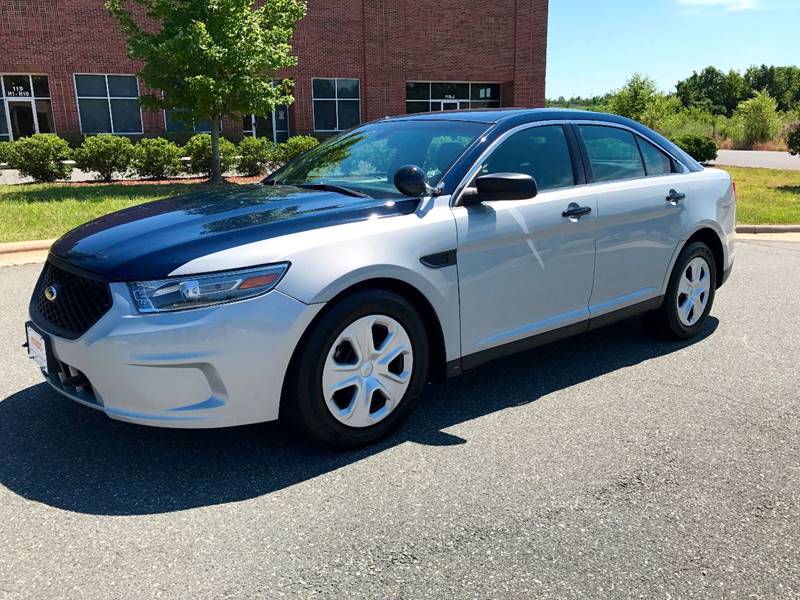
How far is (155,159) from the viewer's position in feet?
61.7

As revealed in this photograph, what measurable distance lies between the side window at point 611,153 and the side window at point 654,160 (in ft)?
0.24

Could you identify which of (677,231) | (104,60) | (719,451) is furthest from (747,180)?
(104,60)

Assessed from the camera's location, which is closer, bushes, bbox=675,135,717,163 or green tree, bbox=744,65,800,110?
bushes, bbox=675,135,717,163

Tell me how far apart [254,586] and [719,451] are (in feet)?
8.07

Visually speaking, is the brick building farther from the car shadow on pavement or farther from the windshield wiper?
the car shadow on pavement

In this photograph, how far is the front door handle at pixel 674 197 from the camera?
5117 millimetres

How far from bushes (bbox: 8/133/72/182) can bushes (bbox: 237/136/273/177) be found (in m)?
4.56

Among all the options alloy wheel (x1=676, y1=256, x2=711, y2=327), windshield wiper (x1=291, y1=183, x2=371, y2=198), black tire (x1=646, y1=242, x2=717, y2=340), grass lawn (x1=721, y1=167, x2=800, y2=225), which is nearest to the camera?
windshield wiper (x1=291, y1=183, x2=371, y2=198)

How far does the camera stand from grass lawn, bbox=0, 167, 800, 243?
10.5 m

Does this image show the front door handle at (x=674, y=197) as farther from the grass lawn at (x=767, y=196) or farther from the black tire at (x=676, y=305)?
the grass lawn at (x=767, y=196)

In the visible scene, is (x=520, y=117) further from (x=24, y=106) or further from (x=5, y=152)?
(x=24, y=106)

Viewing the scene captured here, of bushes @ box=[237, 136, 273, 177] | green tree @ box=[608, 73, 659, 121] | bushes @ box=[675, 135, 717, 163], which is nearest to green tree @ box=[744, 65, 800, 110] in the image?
green tree @ box=[608, 73, 659, 121]

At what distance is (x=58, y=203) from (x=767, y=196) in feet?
48.0

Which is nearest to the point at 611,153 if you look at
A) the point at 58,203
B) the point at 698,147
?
the point at 58,203
